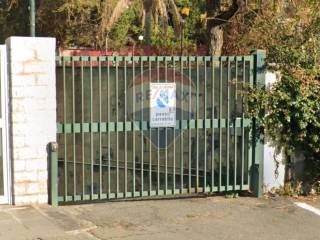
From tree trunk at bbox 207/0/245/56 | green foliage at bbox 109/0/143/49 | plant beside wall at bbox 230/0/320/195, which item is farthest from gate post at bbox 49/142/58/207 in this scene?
green foliage at bbox 109/0/143/49

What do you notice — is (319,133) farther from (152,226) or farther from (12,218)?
(12,218)

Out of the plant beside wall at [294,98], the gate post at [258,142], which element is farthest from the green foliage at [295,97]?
the gate post at [258,142]

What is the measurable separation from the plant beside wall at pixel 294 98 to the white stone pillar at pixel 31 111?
9.22 ft

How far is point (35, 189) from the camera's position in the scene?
758 cm

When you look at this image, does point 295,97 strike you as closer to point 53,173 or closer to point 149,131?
point 149,131

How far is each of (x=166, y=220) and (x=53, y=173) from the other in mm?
1573

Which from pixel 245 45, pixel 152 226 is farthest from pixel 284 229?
pixel 245 45

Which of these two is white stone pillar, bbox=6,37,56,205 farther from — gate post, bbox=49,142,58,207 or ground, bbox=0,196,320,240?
ground, bbox=0,196,320,240

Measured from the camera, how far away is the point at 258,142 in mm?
8523

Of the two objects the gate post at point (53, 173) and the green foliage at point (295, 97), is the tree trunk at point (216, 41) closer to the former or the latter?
the green foliage at point (295, 97)

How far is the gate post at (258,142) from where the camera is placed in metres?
8.41

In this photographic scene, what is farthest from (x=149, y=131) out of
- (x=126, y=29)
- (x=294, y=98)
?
(x=126, y=29)

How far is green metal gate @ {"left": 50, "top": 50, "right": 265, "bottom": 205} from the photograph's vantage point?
7.76 metres

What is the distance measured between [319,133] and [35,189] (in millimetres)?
3962
